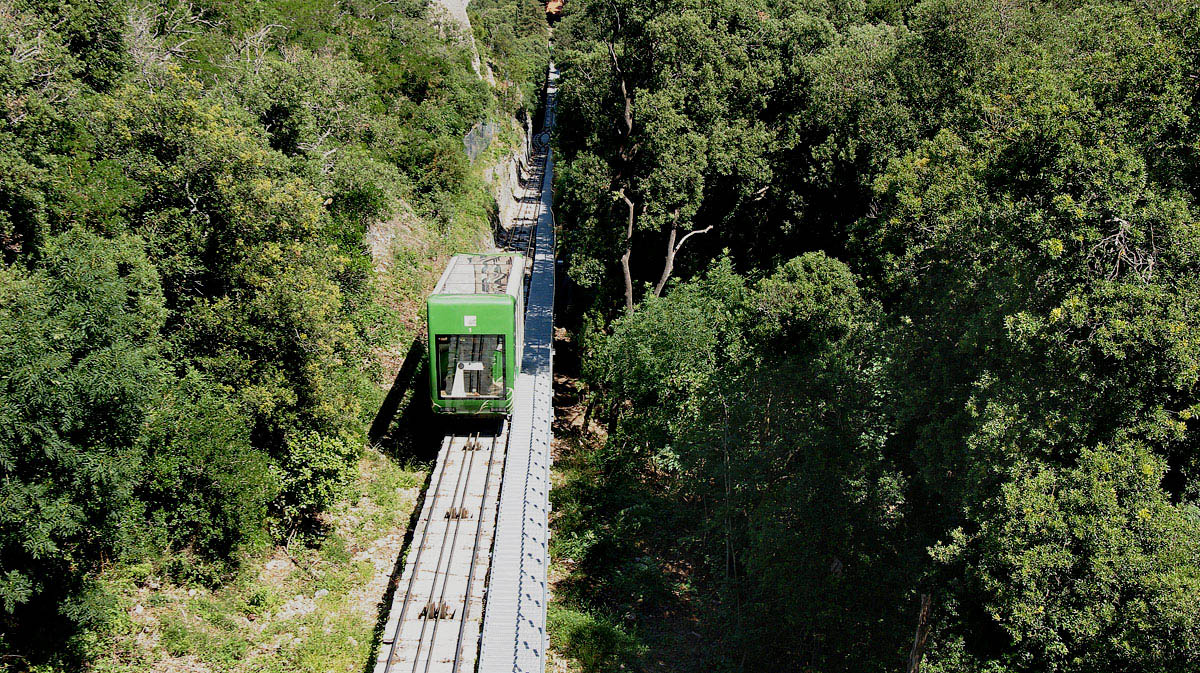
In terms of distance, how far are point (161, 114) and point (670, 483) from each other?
17219mm

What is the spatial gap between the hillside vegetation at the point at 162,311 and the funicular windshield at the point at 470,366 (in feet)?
8.34

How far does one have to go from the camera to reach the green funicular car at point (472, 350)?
2058 cm

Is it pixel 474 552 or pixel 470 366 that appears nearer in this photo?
pixel 474 552

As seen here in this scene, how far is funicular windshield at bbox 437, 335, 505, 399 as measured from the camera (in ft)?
68.6

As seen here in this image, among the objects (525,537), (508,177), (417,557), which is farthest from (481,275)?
(508,177)

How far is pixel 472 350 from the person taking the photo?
21016mm

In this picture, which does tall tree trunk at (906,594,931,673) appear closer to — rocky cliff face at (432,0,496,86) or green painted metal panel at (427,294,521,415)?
green painted metal panel at (427,294,521,415)

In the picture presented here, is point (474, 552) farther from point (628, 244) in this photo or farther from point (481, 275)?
point (628, 244)

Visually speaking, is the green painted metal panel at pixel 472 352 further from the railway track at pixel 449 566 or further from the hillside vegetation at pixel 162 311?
the hillside vegetation at pixel 162 311

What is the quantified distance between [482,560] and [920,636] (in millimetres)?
10041

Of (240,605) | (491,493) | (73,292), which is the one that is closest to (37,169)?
(73,292)

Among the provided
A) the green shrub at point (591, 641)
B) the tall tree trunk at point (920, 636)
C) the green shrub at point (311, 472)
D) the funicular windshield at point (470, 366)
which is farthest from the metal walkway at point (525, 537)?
the tall tree trunk at point (920, 636)

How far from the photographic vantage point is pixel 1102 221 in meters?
11.9

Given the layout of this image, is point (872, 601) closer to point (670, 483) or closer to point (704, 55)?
point (670, 483)
